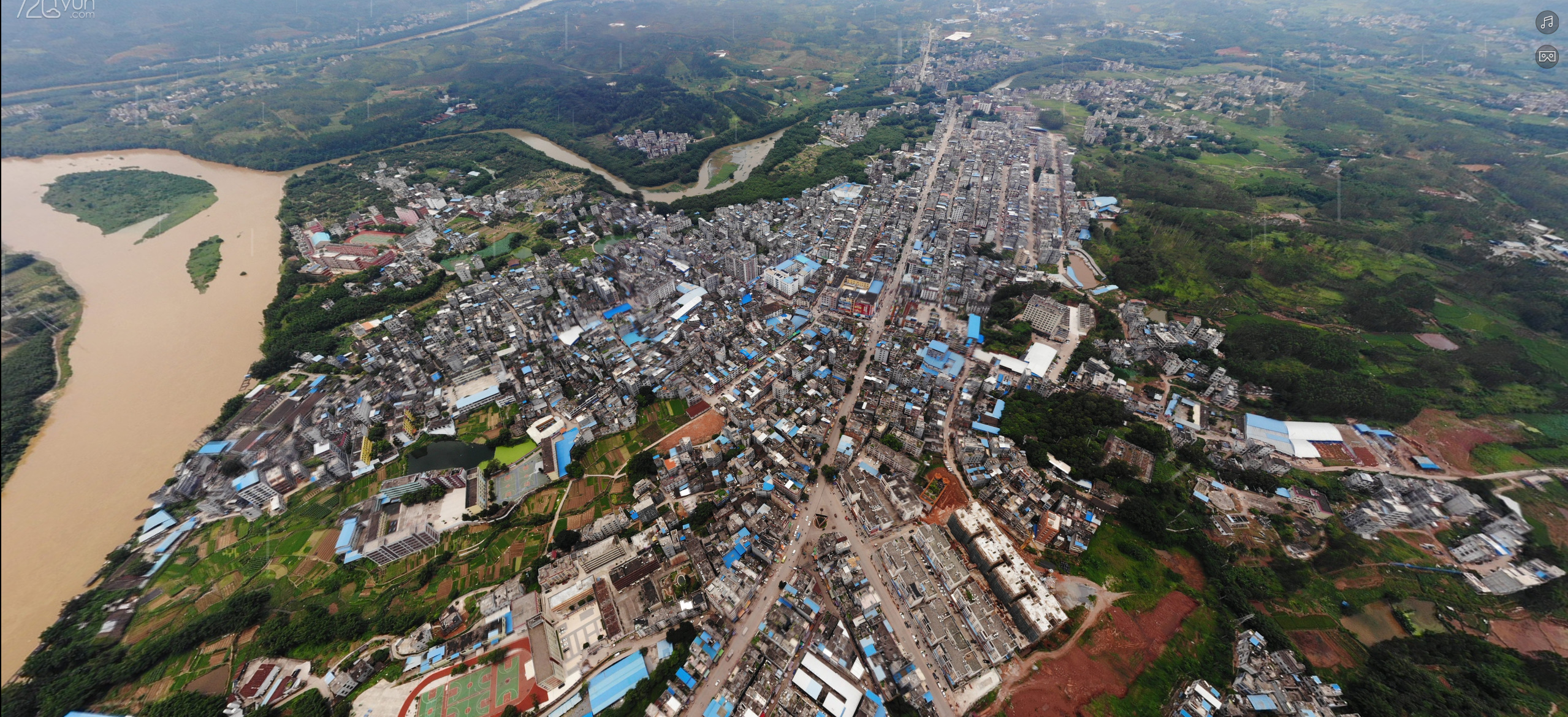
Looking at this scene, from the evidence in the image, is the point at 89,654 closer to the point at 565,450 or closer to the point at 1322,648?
the point at 565,450

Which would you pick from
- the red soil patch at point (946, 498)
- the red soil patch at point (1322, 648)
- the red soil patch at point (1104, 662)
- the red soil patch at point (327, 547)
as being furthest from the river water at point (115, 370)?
the red soil patch at point (1322, 648)

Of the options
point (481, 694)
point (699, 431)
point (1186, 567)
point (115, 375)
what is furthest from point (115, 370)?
point (1186, 567)

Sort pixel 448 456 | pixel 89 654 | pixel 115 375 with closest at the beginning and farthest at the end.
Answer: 1. pixel 89 654
2. pixel 448 456
3. pixel 115 375

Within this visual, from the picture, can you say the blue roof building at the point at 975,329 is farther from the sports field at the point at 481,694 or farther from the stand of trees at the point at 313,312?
the stand of trees at the point at 313,312

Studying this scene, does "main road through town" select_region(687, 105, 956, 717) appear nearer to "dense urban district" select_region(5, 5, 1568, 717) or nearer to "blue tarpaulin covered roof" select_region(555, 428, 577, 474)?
"dense urban district" select_region(5, 5, 1568, 717)

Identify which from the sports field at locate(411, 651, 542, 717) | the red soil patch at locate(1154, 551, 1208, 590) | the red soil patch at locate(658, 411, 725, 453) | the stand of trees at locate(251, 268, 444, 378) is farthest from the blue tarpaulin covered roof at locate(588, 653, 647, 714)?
the stand of trees at locate(251, 268, 444, 378)
